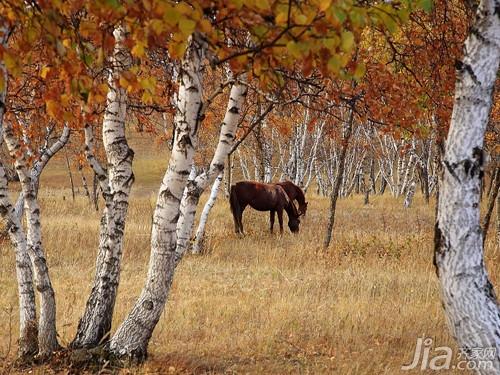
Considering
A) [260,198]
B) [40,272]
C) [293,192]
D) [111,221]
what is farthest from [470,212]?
[293,192]

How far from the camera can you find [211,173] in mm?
6129

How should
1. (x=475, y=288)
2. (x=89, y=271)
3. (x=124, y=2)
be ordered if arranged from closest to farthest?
(x=124, y=2)
(x=475, y=288)
(x=89, y=271)

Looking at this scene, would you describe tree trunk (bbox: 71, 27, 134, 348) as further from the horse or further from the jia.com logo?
the horse

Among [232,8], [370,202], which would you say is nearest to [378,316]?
[232,8]

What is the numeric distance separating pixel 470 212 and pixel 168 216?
2.64 metres

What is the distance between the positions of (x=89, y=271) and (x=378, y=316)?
20.1 ft

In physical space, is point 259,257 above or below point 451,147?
below

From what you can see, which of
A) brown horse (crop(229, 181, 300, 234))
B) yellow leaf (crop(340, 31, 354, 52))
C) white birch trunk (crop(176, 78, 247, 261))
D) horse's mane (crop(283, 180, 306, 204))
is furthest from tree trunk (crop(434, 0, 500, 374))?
horse's mane (crop(283, 180, 306, 204))

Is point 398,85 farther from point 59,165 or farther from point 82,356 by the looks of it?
point 59,165

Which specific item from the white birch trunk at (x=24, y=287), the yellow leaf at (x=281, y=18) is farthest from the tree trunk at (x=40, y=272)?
the yellow leaf at (x=281, y=18)

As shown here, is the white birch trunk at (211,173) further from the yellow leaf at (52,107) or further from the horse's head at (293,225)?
the horse's head at (293,225)

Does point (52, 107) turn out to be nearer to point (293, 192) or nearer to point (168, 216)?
point (168, 216)

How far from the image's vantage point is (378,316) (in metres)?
7.88

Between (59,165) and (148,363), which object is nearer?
(148,363)
